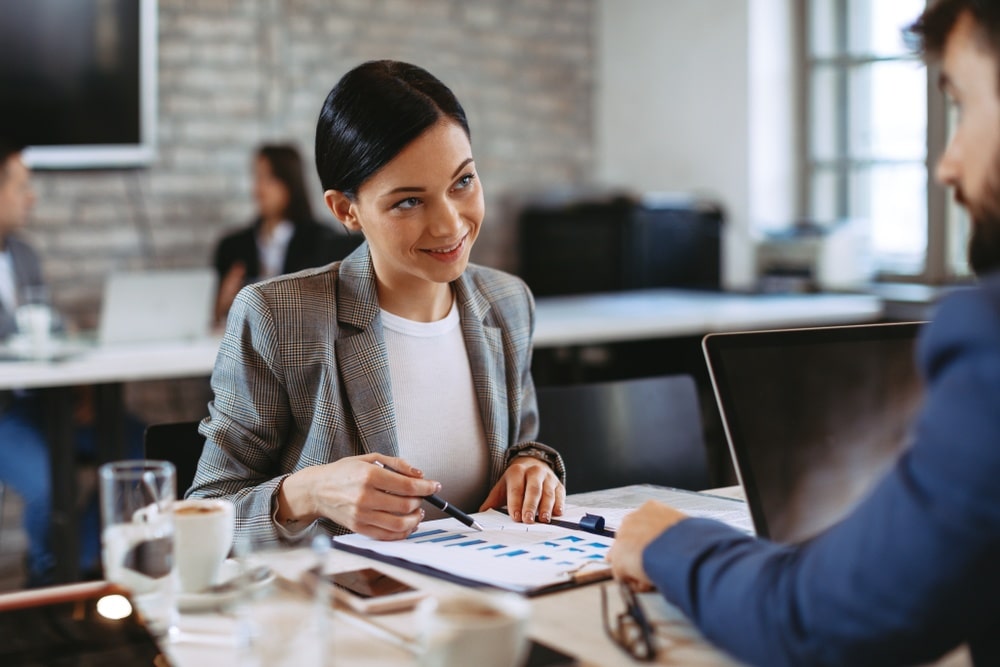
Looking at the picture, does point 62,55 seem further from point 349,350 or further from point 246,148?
point 349,350

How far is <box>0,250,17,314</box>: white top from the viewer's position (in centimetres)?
364

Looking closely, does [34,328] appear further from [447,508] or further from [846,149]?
[846,149]

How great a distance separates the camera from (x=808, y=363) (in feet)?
3.96

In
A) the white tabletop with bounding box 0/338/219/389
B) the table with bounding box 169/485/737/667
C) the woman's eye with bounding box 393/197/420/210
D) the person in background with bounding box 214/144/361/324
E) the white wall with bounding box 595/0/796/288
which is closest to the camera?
the table with bounding box 169/485/737/667

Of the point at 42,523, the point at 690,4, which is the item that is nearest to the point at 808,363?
the point at 42,523

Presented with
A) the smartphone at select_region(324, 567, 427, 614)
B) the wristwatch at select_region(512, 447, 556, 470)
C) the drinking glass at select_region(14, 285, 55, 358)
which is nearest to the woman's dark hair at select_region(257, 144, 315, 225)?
the drinking glass at select_region(14, 285, 55, 358)

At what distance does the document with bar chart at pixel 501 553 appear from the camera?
1.18 m

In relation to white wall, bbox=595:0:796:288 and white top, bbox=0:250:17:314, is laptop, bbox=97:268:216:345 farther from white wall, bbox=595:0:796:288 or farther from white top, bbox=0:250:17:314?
white wall, bbox=595:0:796:288

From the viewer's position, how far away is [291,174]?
466 cm

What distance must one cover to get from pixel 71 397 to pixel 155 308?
414 millimetres

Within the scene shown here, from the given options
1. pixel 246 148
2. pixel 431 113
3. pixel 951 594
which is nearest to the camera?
pixel 951 594

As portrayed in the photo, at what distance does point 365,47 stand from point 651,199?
1575 mm

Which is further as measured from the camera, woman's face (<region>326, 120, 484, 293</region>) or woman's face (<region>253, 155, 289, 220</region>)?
woman's face (<region>253, 155, 289, 220</region>)

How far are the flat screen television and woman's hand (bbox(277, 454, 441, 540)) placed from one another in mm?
3760
